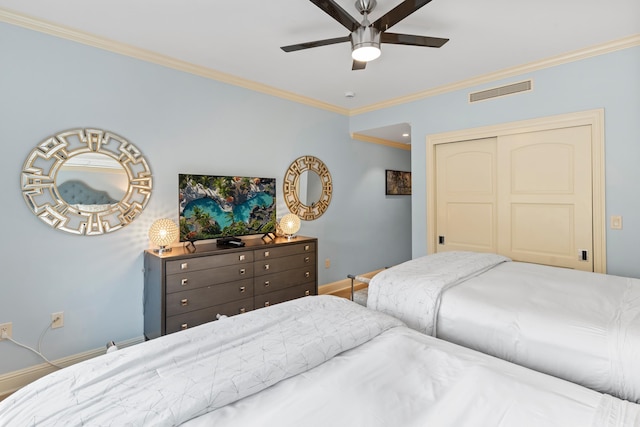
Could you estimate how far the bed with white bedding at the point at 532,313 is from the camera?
1.27 meters

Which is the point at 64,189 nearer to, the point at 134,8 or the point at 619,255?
the point at 134,8

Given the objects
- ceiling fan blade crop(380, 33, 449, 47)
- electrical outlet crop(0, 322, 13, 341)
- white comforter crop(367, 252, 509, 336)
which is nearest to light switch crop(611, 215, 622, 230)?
white comforter crop(367, 252, 509, 336)

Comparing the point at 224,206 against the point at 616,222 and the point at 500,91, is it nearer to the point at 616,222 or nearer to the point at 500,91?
the point at 500,91

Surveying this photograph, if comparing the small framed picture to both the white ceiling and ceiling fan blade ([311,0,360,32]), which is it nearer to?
the white ceiling

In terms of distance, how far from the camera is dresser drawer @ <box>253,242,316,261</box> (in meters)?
3.00

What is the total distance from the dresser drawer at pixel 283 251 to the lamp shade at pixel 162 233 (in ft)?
A: 2.42

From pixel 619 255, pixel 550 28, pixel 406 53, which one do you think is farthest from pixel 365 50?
pixel 619 255

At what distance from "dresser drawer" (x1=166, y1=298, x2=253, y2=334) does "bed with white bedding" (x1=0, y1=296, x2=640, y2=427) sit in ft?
4.81

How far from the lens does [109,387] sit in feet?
2.93

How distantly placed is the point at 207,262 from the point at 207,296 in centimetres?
29

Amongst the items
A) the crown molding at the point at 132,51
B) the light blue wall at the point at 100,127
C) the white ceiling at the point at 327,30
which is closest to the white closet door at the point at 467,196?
the white ceiling at the point at 327,30

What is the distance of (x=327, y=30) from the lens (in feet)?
7.73

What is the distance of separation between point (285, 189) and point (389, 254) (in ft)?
A: 7.78

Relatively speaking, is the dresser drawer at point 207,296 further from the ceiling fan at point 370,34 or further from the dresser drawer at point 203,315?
the ceiling fan at point 370,34
